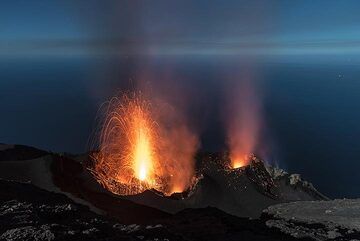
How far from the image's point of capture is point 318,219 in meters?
36.0

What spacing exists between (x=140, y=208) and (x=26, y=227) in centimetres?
1330

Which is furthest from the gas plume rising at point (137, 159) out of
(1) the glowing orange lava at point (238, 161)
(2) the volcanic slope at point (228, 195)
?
(1) the glowing orange lava at point (238, 161)

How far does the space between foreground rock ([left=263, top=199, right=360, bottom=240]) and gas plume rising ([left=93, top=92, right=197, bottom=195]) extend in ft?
47.6

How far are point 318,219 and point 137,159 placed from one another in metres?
29.6

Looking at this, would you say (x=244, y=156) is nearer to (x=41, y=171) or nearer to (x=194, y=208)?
(x=194, y=208)

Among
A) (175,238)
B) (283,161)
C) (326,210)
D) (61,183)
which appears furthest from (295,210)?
(283,161)

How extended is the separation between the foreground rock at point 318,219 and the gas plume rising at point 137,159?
14.5m

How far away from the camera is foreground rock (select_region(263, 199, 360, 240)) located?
32531 millimetres

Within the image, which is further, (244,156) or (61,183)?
(244,156)

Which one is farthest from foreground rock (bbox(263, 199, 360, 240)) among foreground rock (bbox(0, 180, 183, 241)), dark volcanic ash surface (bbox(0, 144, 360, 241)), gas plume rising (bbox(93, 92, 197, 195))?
gas plume rising (bbox(93, 92, 197, 195))

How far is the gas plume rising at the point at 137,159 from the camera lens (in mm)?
51031

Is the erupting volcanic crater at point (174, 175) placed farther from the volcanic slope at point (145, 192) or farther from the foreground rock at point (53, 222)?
the foreground rock at point (53, 222)

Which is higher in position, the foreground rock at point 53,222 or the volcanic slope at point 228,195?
the volcanic slope at point 228,195

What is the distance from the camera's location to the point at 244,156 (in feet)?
217
